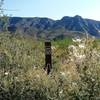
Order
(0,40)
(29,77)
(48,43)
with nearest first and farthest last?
1. (29,77)
2. (48,43)
3. (0,40)

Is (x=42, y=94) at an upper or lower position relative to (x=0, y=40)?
lower

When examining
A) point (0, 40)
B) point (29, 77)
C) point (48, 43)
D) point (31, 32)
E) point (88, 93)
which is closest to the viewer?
point (88, 93)

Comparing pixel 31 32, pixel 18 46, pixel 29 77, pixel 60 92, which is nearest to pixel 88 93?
pixel 60 92

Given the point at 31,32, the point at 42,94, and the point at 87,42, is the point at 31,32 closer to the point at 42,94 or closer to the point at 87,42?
the point at 87,42

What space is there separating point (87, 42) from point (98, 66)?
2740mm

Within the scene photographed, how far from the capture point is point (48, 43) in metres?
10.5

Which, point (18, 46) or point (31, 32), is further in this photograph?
point (31, 32)

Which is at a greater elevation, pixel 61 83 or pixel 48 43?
pixel 48 43

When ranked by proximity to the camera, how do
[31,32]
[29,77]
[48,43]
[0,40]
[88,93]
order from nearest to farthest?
1. [88,93]
2. [29,77]
3. [48,43]
4. [0,40]
5. [31,32]

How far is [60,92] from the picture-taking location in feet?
25.7

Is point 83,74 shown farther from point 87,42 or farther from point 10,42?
point 10,42

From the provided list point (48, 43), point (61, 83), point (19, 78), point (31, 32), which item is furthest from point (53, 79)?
point (31, 32)

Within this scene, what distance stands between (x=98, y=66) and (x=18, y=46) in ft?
15.3

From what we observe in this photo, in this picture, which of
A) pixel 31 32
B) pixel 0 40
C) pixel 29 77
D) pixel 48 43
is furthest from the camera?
pixel 31 32
